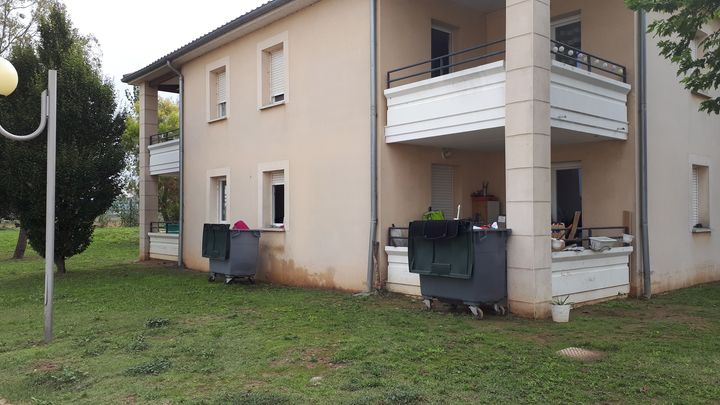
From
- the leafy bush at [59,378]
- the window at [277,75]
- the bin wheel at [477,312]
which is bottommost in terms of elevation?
the leafy bush at [59,378]

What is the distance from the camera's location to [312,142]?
12102 millimetres

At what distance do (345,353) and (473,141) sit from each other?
566 centimetres

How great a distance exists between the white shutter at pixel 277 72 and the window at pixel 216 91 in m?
2.13

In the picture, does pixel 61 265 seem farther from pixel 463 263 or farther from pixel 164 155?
pixel 463 263

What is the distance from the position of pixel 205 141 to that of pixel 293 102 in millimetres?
4169

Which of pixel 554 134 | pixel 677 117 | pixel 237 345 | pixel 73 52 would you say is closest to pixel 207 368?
pixel 237 345

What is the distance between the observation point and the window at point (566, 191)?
1145 centimetres

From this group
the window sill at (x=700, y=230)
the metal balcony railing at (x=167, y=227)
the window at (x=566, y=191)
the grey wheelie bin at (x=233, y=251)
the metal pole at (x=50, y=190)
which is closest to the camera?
the metal pole at (x=50, y=190)

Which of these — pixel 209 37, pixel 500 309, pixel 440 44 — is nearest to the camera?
pixel 500 309

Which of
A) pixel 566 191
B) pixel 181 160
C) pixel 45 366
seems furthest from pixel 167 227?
pixel 45 366

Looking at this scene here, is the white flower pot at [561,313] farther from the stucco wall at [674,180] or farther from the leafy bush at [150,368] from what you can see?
the leafy bush at [150,368]

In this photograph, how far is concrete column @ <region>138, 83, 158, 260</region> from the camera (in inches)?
745

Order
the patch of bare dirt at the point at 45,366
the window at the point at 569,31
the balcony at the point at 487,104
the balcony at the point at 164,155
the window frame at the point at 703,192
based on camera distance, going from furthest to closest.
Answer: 1. the balcony at the point at 164,155
2. the window frame at the point at 703,192
3. the window at the point at 569,31
4. the balcony at the point at 487,104
5. the patch of bare dirt at the point at 45,366

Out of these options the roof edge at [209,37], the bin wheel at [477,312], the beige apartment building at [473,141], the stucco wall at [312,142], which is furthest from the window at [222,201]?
the bin wheel at [477,312]
